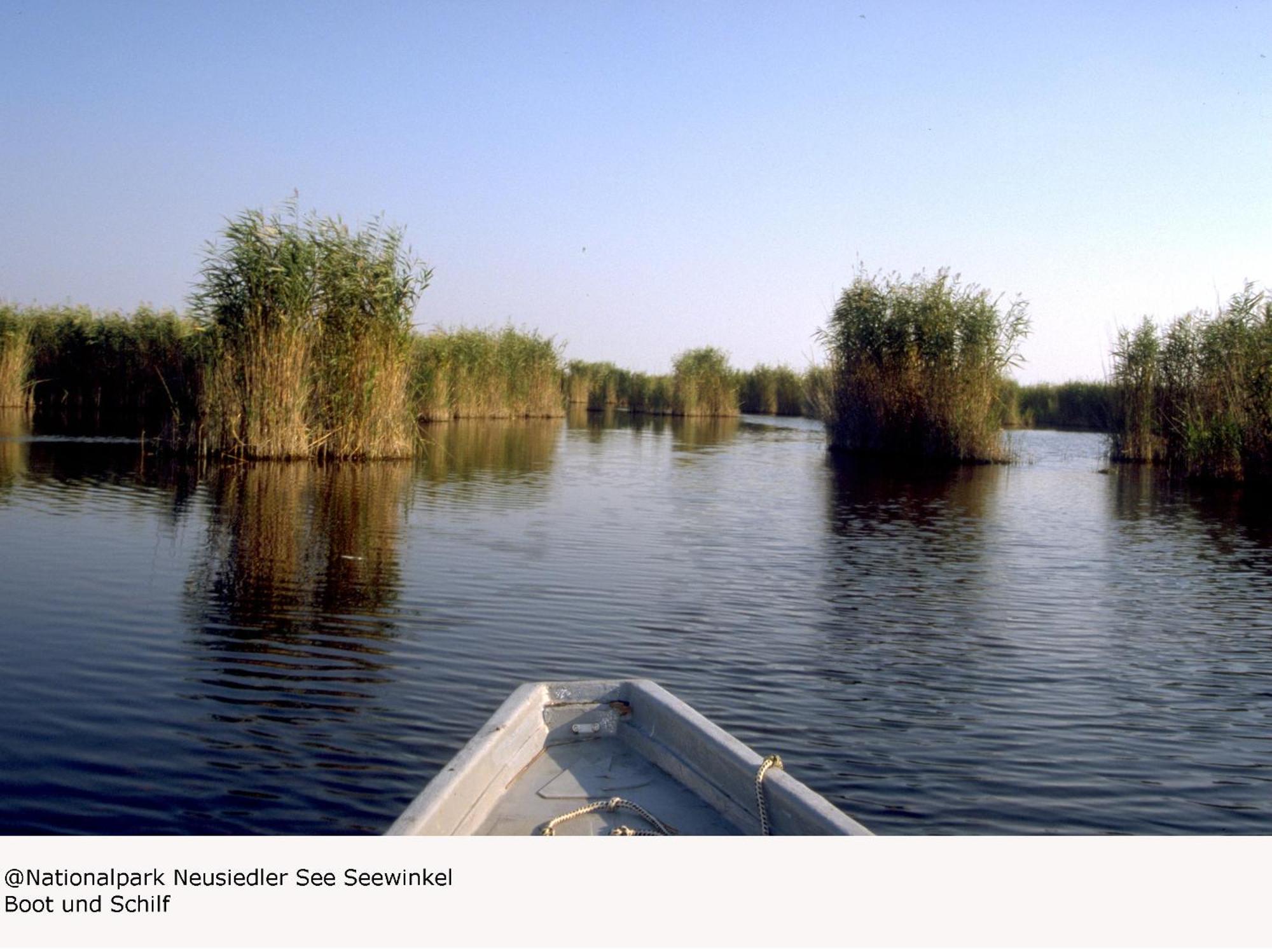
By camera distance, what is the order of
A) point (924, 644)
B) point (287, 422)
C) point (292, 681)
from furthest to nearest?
1. point (287, 422)
2. point (924, 644)
3. point (292, 681)

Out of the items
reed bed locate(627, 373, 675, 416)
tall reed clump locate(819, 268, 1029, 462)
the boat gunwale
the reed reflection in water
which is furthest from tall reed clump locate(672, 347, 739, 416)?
the boat gunwale

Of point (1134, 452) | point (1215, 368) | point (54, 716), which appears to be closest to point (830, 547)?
point (54, 716)

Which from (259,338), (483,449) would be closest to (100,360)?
(483,449)

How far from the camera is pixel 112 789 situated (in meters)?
4.37

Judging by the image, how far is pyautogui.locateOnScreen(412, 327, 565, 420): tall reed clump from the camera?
1335 inches

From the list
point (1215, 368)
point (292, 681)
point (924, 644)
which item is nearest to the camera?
point (292, 681)

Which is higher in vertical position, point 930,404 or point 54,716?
point 930,404

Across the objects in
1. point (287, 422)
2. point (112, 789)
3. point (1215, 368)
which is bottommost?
point (112, 789)

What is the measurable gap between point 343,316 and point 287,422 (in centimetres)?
220

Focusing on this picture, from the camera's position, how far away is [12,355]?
30.4m

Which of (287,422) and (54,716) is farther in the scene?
(287,422)

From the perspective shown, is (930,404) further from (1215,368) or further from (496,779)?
(496,779)

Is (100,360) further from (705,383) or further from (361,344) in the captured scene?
(705,383)

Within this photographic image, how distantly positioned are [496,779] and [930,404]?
2487 cm
